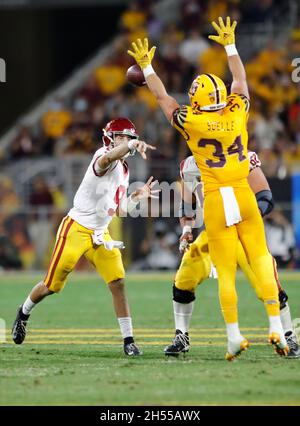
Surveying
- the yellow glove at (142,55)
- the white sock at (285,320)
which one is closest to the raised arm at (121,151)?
the yellow glove at (142,55)

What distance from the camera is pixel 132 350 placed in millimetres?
7621

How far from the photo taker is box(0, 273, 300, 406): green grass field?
5801 millimetres

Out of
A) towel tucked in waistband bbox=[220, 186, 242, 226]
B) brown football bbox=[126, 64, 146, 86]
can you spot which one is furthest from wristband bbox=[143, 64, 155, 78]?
towel tucked in waistband bbox=[220, 186, 242, 226]

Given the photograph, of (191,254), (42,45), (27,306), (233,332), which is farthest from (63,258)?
(42,45)

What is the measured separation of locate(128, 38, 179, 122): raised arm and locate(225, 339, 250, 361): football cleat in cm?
158

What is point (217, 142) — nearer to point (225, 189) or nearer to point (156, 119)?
point (225, 189)

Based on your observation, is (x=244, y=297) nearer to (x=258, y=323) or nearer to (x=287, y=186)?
(x=258, y=323)

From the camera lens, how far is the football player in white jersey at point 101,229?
779cm

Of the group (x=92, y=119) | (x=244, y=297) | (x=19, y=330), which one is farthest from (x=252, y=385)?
(x=92, y=119)

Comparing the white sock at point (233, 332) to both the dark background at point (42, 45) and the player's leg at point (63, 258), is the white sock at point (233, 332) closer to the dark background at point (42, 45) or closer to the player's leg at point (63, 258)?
the player's leg at point (63, 258)

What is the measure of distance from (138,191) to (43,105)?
1240 centimetres

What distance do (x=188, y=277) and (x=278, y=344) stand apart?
A: 3.34 ft

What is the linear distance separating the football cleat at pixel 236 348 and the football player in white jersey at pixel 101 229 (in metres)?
0.91

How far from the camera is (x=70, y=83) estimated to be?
788 inches
